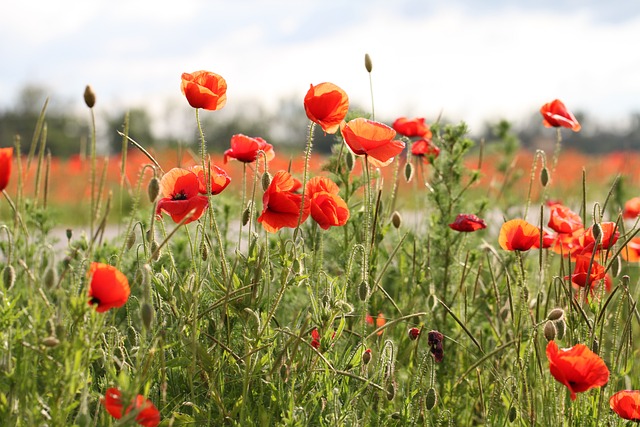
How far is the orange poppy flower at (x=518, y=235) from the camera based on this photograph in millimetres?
2279

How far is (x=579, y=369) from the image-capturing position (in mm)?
1808

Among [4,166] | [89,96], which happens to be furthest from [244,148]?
[4,166]

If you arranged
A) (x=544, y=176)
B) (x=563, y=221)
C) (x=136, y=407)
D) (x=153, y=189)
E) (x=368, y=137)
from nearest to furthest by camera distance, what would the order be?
(x=136, y=407), (x=153, y=189), (x=368, y=137), (x=563, y=221), (x=544, y=176)

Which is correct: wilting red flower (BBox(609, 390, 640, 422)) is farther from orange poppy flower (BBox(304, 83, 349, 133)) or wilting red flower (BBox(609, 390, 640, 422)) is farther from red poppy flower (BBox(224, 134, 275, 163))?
red poppy flower (BBox(224, 134, 275, 163))

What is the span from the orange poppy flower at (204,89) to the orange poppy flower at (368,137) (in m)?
0.34

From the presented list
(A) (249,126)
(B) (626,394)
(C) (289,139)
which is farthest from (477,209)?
(C) (289,139)

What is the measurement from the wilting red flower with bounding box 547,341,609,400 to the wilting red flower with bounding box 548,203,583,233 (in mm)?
734

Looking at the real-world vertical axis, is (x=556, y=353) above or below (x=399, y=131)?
below

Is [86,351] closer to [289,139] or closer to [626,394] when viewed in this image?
[626,394]

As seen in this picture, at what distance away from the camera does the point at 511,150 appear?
5156 millimetres

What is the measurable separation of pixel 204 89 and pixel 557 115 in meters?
1.35

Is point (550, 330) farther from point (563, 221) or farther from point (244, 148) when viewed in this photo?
point (244, 148)

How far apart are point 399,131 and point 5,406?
180cm

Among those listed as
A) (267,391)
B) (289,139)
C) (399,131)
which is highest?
(399,131)
